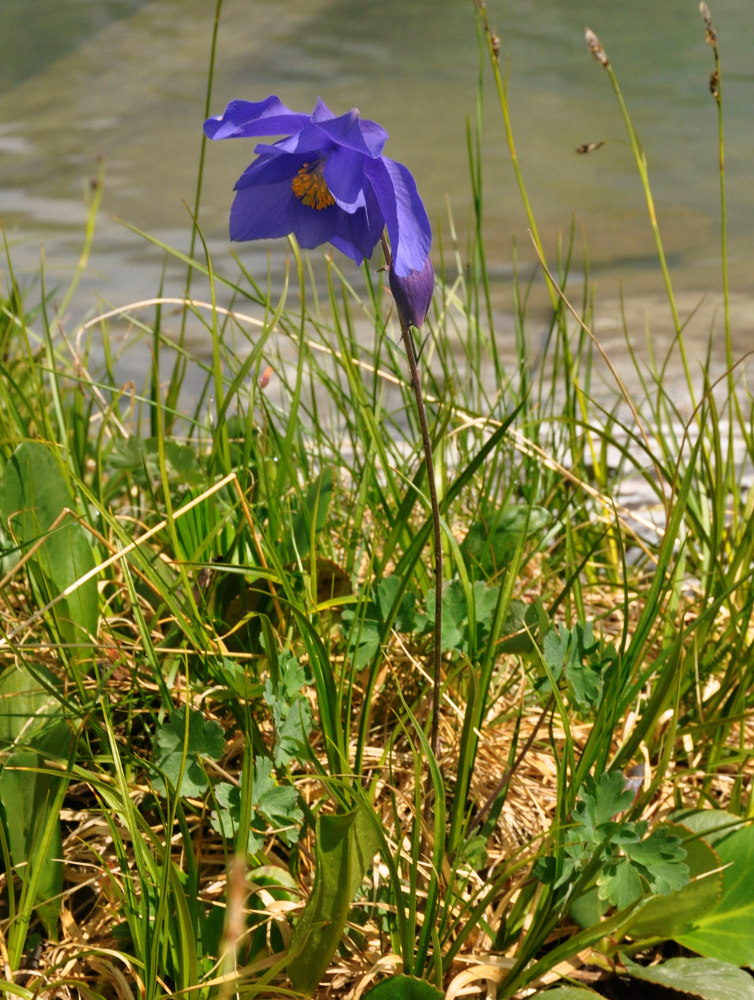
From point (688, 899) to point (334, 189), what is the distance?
802mm

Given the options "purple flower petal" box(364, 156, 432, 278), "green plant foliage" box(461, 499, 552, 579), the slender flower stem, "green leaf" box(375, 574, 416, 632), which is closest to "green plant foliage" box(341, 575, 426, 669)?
"green leaf" box(375, 574, 416, 632)

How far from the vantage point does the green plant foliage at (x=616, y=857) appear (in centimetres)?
91

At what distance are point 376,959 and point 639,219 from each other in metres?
4.30

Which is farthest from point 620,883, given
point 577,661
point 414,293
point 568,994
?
point 414,293

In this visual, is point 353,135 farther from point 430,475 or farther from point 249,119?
point 430,475

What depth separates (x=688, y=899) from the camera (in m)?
1.04

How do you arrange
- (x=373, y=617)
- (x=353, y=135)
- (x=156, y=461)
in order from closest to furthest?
1. (x=353, y=135)
2. (x=373, y=617)
3. (x=156, y=461)

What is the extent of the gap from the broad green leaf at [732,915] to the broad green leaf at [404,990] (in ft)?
1.12

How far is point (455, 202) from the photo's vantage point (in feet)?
16.3

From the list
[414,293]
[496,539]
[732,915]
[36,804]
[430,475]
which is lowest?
[732,915]

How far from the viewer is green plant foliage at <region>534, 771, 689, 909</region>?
91 centimetres

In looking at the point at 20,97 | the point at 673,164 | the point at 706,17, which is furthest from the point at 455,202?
the point at 20,97

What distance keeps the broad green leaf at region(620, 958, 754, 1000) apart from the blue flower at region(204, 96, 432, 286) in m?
0.72

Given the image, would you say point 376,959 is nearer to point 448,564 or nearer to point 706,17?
point 448,564
